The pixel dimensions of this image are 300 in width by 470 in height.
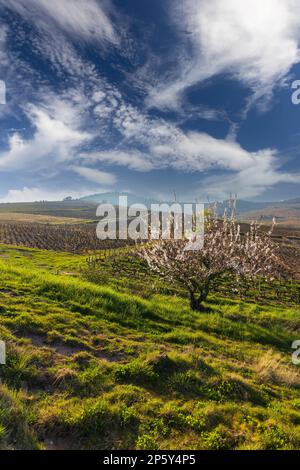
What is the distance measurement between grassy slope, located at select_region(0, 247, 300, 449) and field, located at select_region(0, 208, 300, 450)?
0.10 ft

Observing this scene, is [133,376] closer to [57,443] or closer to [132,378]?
[132,378]

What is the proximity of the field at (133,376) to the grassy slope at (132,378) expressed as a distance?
0.03 metres

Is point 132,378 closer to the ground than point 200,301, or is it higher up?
higher up

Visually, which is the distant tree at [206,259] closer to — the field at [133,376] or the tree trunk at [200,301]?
the tree trunk at [200,301]

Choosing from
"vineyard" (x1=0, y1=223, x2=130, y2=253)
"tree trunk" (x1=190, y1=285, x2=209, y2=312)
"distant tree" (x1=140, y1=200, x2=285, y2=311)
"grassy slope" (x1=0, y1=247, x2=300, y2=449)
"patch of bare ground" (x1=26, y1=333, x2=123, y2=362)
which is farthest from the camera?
"vineyard" (x1=0, y1=223, x2=130, y2=253)

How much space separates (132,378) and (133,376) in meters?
0.08

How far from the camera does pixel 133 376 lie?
352 inches

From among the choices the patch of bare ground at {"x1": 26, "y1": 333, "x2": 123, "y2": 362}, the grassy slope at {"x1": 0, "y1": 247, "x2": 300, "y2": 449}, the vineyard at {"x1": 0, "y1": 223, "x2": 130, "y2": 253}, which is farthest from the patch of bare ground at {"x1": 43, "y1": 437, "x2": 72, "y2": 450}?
the vineyard at {"x1": 0, "y1": 223, "x2": 130, "y2": 253}

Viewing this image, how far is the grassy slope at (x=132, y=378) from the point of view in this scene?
6625mm

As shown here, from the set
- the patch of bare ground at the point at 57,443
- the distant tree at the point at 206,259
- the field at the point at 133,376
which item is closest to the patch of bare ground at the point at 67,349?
the field at the point at 133,376

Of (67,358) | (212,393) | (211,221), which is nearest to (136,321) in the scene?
(67,358)

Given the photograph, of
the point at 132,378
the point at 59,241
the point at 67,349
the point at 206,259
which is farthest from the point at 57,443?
the point at 59,241

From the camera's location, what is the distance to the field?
261 inches

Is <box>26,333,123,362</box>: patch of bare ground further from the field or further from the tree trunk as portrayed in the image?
the tree trunk
